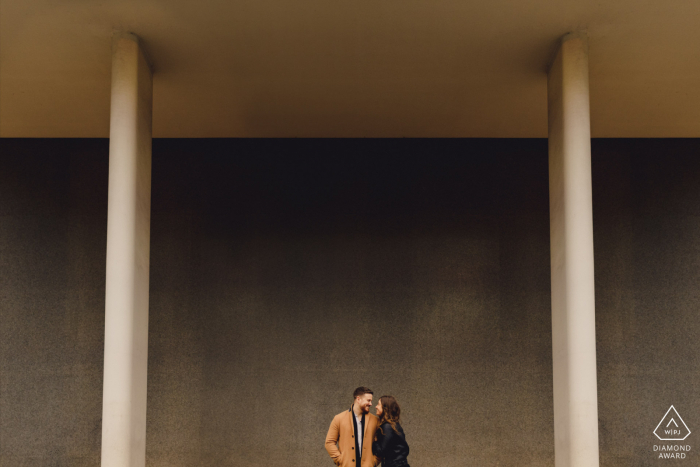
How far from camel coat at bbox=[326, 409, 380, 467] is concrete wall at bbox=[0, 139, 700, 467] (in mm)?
3989

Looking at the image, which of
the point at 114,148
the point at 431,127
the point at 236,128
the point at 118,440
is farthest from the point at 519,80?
the point at 118,440

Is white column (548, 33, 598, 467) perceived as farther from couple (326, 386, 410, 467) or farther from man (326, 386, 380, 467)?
man (326, 386, 380, 467)

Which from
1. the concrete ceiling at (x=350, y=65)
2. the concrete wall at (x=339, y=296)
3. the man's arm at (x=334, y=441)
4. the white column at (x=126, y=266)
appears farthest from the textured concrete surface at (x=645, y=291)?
the white column at (x=126, y=266)

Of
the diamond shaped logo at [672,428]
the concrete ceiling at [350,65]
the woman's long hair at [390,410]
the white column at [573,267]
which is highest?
the concrete ceiling at [350,65]

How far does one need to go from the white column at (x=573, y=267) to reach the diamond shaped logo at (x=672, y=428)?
13.4 feet

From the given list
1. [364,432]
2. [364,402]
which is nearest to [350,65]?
[364,402]

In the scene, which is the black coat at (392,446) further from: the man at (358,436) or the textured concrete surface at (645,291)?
the textured concrete surface at (645,291)

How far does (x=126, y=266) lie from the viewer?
24.1 ft

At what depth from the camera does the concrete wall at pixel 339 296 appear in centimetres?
1076

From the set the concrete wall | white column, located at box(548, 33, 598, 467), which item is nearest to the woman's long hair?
white column, located at box(548, 33, 598, 467)

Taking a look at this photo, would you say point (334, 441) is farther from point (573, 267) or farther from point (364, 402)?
point (573, 267)

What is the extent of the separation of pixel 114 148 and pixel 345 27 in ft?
10.3

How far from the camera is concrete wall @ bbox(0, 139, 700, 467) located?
1076 cm

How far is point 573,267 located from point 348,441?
3.30 m
